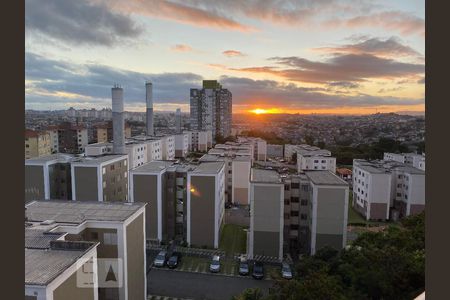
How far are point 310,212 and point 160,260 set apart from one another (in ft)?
19.2

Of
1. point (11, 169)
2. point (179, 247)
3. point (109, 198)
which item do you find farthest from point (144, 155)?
point (11, 169)

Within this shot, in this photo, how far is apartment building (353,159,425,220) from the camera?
55.3ft

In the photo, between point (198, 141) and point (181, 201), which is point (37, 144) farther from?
point (181, 201)

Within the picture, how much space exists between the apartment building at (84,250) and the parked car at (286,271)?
4599 millimetres

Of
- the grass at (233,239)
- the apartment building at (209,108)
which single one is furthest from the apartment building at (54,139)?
the grass at (233,239)

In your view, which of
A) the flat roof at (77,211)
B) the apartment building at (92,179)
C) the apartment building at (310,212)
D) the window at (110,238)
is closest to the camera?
the window at (110,238)

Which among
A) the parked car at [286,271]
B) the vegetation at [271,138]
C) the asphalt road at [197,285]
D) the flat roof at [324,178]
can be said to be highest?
the vegetation at [271,138]

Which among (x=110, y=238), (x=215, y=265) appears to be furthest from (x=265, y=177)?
(x=110, y=238)

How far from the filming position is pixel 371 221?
17.0 meters

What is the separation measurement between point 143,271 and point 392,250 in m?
6.27

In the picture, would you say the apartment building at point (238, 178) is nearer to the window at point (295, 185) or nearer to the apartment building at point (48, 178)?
the window at point (295, 185)

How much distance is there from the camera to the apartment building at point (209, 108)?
4647cm

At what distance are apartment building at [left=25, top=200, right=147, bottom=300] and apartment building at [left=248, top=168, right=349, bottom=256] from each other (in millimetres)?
5139

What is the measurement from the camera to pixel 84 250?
5.96 meters
